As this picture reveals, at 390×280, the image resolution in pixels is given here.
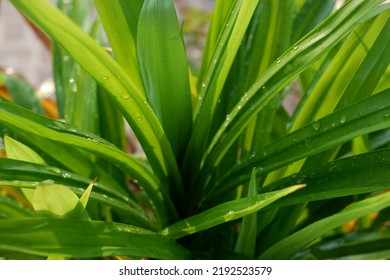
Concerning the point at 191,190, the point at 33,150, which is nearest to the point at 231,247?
the point at 191,190

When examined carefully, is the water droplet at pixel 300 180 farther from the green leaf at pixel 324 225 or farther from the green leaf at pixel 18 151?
the green leaf at pixel 18 151

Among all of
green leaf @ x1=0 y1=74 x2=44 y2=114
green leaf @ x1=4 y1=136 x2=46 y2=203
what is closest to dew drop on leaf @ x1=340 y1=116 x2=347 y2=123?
green leaf @ x1=4 y1=136 x2=46 y2=203

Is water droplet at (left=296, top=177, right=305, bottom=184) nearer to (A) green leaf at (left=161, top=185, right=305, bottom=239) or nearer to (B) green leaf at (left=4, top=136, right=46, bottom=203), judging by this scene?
(A) green leaf at (left=161, top=185, right=305, bottom=239)

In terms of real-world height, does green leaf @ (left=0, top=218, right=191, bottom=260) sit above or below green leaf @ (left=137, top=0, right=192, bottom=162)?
below

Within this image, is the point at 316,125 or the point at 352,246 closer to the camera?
the point at 316,125

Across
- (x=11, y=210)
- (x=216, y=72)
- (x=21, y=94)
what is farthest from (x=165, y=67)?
(x=21, y=94)

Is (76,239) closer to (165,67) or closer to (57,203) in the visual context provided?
(57,203)
